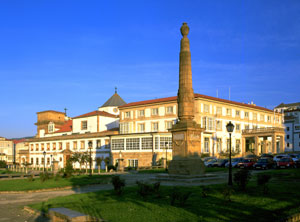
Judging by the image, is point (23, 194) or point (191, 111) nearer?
point (23, 194)

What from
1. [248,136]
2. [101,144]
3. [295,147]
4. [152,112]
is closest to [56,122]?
[101,144]

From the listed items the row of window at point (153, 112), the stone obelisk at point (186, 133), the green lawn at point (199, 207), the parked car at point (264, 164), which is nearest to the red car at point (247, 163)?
the parked car at point (264, 164)

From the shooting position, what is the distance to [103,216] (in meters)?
9.88

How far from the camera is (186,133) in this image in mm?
19812

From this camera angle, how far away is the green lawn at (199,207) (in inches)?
376

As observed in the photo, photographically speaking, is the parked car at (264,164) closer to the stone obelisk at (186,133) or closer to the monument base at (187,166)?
the stone obelisk at (186,133)

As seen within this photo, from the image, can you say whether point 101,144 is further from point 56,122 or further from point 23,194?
point 23,194

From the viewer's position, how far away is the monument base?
64.1 ft

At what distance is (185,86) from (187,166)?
5.34 m

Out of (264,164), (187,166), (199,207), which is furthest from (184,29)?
(264,164)

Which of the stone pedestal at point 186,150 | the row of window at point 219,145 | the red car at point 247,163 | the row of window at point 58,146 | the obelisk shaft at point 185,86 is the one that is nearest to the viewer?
the stone pedestal at point 186,150

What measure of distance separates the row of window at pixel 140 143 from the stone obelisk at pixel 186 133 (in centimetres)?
2844

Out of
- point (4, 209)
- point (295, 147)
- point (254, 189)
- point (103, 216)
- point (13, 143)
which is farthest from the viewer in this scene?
point (13, 143)

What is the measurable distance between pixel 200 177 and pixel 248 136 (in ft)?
145
